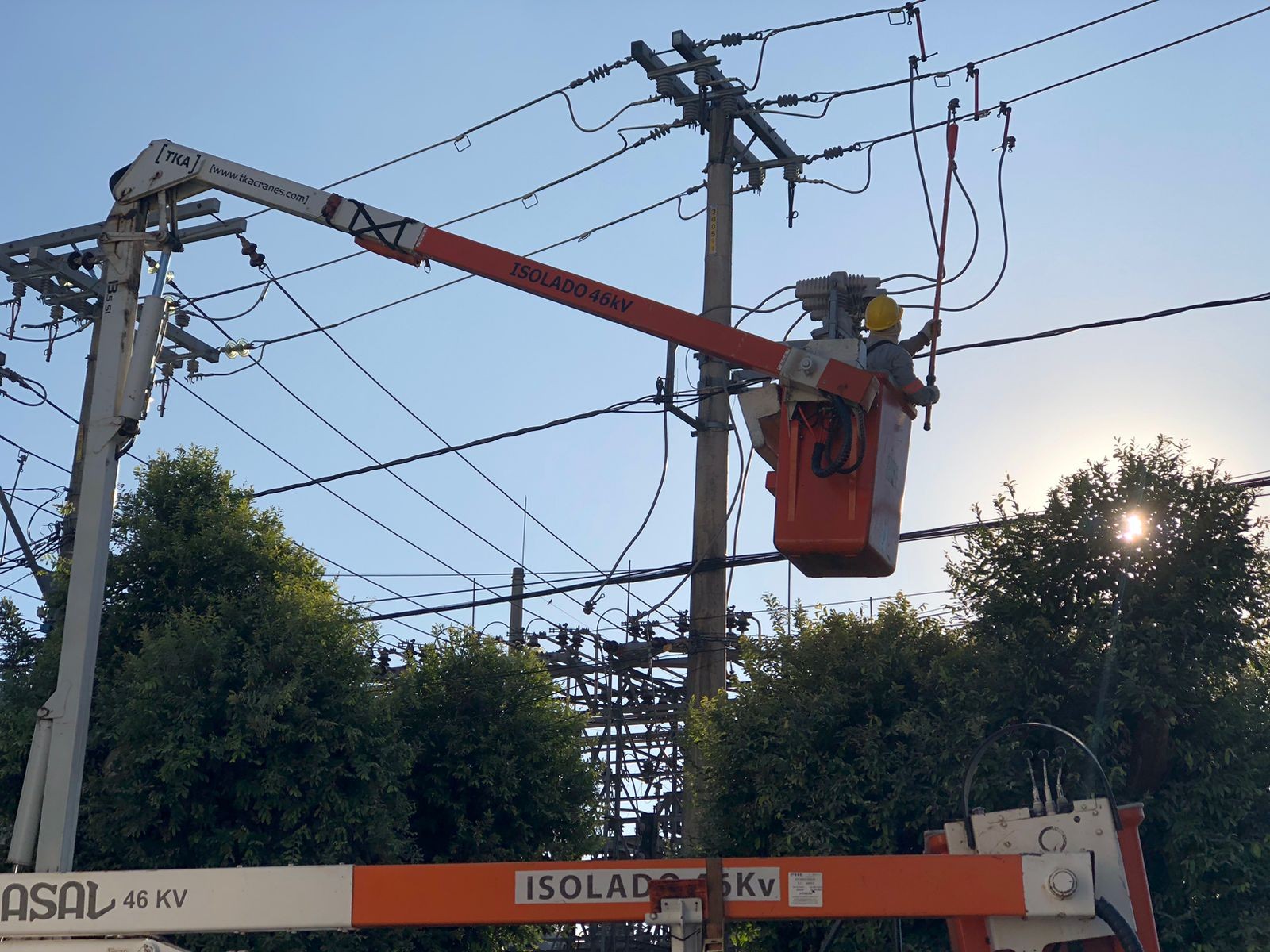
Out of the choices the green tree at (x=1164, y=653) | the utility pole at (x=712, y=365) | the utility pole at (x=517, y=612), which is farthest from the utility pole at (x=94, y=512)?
the utility pole at (x=517, y=612)

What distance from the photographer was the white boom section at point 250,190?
9.97 m

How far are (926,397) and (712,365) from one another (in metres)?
8.47

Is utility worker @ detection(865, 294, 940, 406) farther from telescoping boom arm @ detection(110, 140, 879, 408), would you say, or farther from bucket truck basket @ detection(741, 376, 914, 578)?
telescoping boom arm @ detection(110, 140, 879, 408)

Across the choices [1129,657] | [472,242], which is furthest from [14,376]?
[1129,657]

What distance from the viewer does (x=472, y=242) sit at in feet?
32.4

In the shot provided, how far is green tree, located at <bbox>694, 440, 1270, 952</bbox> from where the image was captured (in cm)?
1212

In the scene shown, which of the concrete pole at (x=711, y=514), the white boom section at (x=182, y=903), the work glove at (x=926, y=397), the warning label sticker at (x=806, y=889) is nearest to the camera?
the warning label sticker at (x=806, y=889)

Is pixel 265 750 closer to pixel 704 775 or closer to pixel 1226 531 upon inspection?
pixel 704 775

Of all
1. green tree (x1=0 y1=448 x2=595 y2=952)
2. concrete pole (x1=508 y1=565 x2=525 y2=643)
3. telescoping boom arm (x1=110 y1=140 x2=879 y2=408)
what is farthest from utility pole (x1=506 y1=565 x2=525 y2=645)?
telescoping boom arm (x1=110 y1=140 x2=879 y2=408)

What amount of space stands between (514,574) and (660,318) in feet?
64.8

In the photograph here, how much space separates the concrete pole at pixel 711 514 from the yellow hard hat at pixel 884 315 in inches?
297

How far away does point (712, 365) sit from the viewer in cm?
1666

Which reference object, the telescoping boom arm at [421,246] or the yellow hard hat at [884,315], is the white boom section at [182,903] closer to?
the telescoping boom arm at [421,246]

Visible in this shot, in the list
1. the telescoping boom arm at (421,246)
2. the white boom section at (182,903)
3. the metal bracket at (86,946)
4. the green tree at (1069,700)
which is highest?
the telescoping boom arm at (421,246)
